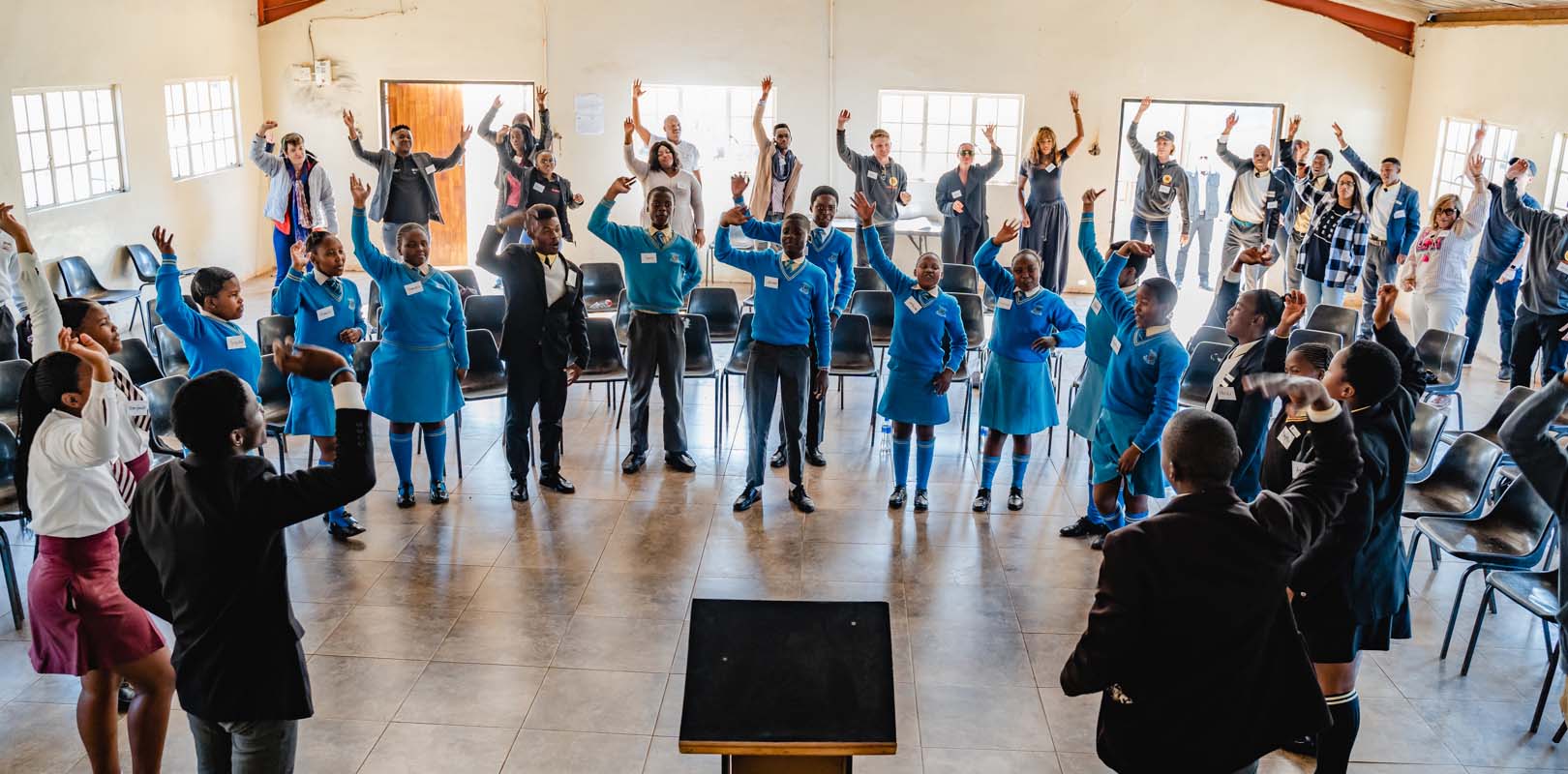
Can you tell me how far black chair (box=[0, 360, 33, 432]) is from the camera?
20.5 ft

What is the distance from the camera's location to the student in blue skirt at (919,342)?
6.31 metres

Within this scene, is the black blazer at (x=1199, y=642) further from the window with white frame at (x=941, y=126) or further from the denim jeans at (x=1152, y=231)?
the window with white frame at (x=941, y=126)

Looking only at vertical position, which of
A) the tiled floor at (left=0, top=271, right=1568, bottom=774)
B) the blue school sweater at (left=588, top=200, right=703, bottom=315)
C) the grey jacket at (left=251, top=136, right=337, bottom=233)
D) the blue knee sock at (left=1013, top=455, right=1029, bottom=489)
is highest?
the grey jacket at (left=251, top=136, right=337, bottom=233)

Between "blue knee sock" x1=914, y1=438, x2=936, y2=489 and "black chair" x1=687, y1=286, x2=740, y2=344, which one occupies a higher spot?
"black chair" x1=687, y1=286, x2=740, y2=344

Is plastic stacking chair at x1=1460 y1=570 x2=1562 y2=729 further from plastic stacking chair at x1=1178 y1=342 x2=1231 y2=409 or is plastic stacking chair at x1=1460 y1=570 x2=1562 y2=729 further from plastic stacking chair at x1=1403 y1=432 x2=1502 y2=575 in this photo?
plastic stacking chair at x1=1178 y1=342 x2=1231 y2=409

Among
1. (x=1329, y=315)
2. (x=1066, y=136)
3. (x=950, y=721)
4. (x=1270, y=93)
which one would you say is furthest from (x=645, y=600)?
(x=1270, y=93)

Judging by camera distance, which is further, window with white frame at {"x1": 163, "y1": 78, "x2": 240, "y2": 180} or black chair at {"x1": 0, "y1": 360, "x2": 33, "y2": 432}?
window with white frame at {"x1": 163, "y1": 78, "x2": 240, "y2": 180}

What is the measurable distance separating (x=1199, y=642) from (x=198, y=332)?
4787 millimetres

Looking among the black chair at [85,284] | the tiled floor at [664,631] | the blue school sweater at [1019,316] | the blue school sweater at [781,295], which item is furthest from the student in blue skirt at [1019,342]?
the black chair at [85,284]

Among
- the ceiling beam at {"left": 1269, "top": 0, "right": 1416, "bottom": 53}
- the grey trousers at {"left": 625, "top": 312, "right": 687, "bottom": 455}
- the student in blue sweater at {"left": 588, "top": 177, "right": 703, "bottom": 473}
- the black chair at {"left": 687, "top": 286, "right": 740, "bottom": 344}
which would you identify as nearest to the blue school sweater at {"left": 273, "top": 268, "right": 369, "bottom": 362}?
the student in blue sweater at {"left": 588, "top": 177, "right": 703, "bottom": 473}

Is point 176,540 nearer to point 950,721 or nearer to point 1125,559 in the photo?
point 1125,559

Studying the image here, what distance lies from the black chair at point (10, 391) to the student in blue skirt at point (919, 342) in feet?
14.5

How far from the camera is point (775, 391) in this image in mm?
6590

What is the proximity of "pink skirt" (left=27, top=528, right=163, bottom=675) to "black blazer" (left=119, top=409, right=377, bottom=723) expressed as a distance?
720 mm
